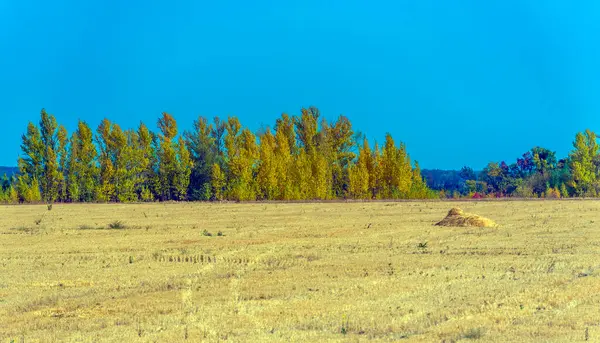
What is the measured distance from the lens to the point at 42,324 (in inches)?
412

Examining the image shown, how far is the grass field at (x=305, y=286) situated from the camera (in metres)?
9.68

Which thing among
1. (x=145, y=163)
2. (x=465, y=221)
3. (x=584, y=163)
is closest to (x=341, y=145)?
(x=145, y=163)

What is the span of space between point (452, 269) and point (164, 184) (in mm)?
58180

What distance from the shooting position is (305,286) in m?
13.4

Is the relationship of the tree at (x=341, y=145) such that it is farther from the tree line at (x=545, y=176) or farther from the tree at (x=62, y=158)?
the tree at (x=62, y=158)

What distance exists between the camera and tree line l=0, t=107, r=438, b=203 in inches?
2630

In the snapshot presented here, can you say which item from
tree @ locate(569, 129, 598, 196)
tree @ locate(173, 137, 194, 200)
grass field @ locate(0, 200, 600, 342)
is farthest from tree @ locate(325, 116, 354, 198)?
grass field @ locate(0, 200, 600, 342)

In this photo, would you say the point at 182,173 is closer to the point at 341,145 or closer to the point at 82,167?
the point at 82,167

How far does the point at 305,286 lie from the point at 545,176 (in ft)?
224

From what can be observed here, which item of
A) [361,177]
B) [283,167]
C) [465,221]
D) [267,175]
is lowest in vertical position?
[465,221]

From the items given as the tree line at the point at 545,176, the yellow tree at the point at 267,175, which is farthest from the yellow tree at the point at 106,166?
the tree line at the point at 545,176

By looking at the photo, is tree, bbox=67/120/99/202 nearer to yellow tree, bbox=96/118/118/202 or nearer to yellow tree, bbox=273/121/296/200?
yellow tree, bbox=96/118/118/202

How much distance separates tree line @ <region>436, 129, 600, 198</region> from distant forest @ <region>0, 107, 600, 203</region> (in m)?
0.13

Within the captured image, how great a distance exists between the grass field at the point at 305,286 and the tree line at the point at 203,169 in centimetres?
4137
